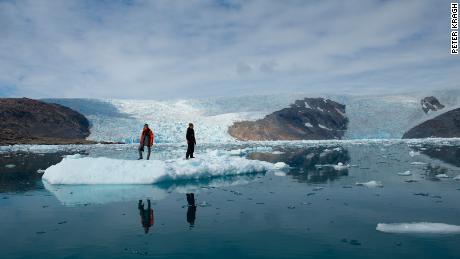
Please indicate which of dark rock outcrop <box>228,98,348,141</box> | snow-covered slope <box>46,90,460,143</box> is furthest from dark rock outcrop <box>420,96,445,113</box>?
dark rock outcrop <box>228,98,348,141</box>

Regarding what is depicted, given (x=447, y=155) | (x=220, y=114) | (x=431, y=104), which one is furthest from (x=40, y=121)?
(x=431, y=104)

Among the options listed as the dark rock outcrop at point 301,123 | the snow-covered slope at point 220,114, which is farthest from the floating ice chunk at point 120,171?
the dark rock outcrop at point 301,123

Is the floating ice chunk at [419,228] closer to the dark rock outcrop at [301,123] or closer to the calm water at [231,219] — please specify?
the calm water at [231,219]

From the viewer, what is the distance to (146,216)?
7.97 metres

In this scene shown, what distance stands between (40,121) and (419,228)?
2515 inches

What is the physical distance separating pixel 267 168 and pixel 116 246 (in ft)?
37.6

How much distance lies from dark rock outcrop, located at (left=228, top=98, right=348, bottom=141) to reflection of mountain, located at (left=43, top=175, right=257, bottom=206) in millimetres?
48016

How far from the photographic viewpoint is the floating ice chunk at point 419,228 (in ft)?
21.4

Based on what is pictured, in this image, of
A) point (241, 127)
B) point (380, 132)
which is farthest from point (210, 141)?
point (380, 132)

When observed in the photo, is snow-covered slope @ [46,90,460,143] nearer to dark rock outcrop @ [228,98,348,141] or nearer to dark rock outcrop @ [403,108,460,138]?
dark rock outcrop @ [403,108,460,138]

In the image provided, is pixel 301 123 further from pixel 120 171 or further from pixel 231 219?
pixel 231 219

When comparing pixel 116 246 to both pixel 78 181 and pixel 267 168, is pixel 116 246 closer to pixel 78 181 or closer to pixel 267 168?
pixel 78 181

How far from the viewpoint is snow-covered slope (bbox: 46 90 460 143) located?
5572 centimetres

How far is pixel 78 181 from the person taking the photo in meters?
12.9
